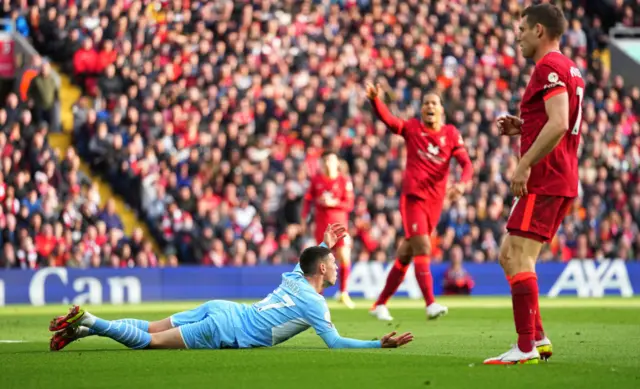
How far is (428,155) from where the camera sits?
52.9 ft

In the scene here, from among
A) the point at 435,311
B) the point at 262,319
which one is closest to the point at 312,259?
the point at 262,319

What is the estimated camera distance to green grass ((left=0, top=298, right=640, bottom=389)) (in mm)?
7754

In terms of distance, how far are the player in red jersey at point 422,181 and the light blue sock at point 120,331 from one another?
19.9 ft

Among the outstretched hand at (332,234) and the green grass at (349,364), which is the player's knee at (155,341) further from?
the outstretched hand at (332,234)

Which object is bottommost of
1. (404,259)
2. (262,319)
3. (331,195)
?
(262,319)

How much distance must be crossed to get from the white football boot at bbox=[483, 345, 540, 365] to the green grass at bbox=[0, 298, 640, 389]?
0.10 m

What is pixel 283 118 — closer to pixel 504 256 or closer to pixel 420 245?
pixel 420 245

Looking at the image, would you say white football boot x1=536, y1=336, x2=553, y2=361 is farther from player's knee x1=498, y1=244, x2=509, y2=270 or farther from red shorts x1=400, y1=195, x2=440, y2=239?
red shorts x1=400, y1=195, x2=440, y2=239

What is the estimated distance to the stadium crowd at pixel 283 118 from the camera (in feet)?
82.5

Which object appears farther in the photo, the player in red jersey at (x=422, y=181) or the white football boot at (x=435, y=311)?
the player in red jersey at (x=422, y=181)

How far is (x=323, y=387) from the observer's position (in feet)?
24.6

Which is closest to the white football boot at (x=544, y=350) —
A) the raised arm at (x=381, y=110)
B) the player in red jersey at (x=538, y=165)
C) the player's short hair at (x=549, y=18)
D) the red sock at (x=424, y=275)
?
the player in red jersey at (x=538, y=165)

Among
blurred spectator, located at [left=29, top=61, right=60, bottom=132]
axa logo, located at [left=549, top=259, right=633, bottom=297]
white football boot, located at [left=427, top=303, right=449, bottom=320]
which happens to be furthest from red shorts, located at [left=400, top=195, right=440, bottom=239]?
blurred spectator, located at [left=29, top=61, right=60, bottom=132]

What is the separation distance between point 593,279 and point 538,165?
58.8 feet
